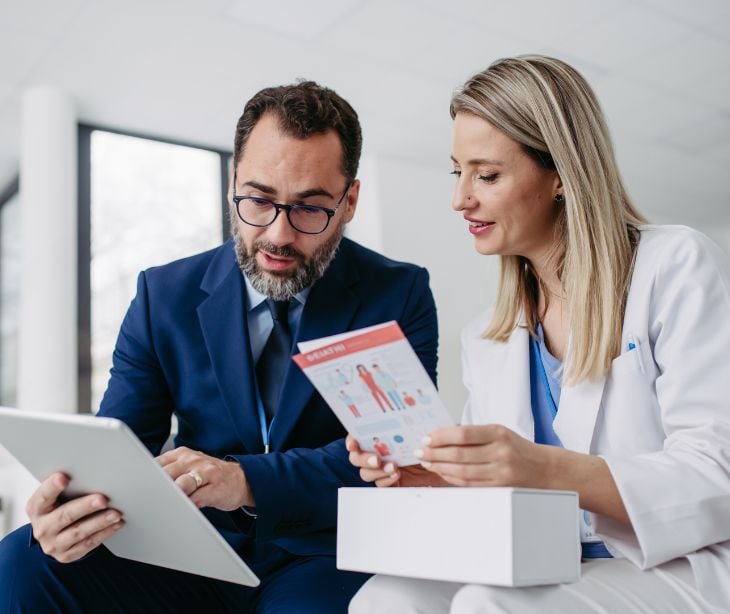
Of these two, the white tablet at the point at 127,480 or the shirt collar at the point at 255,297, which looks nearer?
the white tablet at the point at 127,480

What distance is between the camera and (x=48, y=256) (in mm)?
4652

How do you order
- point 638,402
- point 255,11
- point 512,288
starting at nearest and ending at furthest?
1. point 638,402
2. point 512,288
3. point 255,11

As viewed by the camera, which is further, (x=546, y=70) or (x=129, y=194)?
(x=129, y=194)

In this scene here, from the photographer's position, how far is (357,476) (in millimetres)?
1555

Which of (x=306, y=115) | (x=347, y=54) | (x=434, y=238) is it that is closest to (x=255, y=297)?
(x=306, y=115)

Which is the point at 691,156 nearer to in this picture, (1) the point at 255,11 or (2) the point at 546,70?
Result: (1) the point at 255,11

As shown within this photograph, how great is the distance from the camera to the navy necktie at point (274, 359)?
Result: 1667 mm

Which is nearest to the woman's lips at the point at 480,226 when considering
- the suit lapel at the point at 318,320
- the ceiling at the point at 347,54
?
the suit lapel at the point at 318,320

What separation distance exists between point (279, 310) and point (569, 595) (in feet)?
2.87

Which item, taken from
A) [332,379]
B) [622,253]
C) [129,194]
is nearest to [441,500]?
[332,379]

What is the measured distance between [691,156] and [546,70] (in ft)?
18.4

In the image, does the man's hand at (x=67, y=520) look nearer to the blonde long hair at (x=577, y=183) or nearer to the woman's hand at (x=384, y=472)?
the woman's hand at (x=384, y=472)

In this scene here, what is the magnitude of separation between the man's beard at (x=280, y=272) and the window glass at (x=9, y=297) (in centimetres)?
492

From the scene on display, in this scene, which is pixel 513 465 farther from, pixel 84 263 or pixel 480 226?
pixel 84 263
